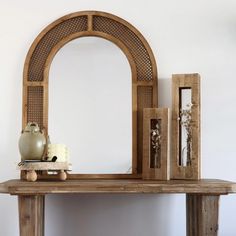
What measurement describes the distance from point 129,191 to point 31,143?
52 centimetres

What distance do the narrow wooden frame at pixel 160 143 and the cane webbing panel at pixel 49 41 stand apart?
1.85ft

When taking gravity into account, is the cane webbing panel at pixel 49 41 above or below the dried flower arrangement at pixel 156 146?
above

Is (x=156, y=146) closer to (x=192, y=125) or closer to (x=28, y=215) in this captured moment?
(x=192, y=125)

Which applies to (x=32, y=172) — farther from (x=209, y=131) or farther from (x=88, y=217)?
(x=209, y=131)

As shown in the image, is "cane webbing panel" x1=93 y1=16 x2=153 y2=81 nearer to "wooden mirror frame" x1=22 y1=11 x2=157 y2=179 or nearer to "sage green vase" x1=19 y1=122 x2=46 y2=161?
"wooden mirror frame" x1=22 y1=11 x2=157 y2=179

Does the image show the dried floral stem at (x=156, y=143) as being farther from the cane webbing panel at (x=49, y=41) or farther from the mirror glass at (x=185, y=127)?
the cane webbing panel at (x=49, y=41)

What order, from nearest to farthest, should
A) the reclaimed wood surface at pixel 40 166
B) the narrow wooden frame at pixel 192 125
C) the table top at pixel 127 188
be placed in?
the table top at pixel 127 188, the reclaimed wood surface at pixel 40 166, the narrow wooden frame at pixel 192 125

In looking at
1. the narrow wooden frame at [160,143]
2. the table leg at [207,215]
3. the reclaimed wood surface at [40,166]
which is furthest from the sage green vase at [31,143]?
the table leg at [207,215]

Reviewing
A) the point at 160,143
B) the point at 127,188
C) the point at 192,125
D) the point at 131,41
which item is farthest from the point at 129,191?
the point at 131,41

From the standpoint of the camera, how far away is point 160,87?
2428 millimetres

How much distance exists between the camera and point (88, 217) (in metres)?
2.40

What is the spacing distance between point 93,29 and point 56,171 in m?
0.74

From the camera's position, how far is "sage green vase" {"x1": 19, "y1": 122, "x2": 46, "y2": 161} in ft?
7.18

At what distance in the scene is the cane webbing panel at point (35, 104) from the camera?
238 cm
